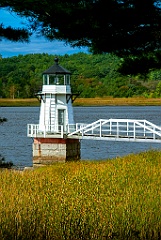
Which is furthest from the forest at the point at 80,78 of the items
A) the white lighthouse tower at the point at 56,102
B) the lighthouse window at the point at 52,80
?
the white lighthouse tower at the point at 56,102

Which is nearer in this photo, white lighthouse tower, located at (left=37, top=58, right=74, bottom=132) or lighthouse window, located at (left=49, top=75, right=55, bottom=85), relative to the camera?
white lighthouse tower, located at (left=37, top=58, right=74, bottom=132)

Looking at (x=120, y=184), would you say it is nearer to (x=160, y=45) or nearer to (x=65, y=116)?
(x=160, y=45)

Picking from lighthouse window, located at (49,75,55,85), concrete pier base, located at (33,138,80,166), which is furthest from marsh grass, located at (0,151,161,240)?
lighthouse window, located at (49,75,55,85)

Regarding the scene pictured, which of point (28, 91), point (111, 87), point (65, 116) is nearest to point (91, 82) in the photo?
point (111, 87)

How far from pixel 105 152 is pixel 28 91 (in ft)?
225

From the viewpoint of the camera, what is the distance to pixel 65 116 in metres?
27.0

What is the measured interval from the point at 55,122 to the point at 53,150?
144cm

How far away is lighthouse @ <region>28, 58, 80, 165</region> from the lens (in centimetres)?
2631

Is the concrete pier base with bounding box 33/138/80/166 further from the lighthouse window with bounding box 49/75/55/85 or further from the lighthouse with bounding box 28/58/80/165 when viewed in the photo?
the lighthouse window with bounding box 49/75/55/85

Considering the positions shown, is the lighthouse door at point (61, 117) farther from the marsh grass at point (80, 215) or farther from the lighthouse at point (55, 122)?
the marsh grass at point (80, 215)

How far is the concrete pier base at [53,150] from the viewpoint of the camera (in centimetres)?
2603

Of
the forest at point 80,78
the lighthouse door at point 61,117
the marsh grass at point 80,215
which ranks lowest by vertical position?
the marsh grass at point 80,215

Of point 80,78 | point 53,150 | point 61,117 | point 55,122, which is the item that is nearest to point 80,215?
point 53,150

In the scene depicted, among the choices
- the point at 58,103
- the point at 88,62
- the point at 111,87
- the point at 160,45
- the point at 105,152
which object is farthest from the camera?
the point at 88,62
